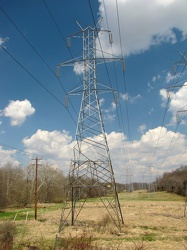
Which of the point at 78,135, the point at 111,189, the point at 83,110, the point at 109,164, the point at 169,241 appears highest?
the point at 83,110

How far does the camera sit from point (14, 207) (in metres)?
67.8

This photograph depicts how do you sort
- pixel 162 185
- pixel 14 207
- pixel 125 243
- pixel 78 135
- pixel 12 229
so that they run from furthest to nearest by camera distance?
pixel 162 185
pixel 14 207
pixel 78 135
pixel 12 229
pixel 125 243

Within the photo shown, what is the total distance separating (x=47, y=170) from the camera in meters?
102

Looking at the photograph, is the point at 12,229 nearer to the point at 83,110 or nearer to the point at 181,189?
the point at 83,110

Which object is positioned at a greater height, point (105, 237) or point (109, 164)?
point (109, 164)

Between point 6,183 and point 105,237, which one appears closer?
point 105,237

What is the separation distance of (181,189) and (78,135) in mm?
84147

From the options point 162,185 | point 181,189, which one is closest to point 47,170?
point 181,189

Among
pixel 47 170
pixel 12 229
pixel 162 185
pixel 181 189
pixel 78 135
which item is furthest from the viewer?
pixel 162 185

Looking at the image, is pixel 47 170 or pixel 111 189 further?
pixel 47 170

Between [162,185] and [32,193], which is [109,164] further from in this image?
[162,185]

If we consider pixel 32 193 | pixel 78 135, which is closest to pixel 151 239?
pixel 78 135

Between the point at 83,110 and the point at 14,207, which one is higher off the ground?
the point at 83,110

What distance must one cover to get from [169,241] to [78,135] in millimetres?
8270
